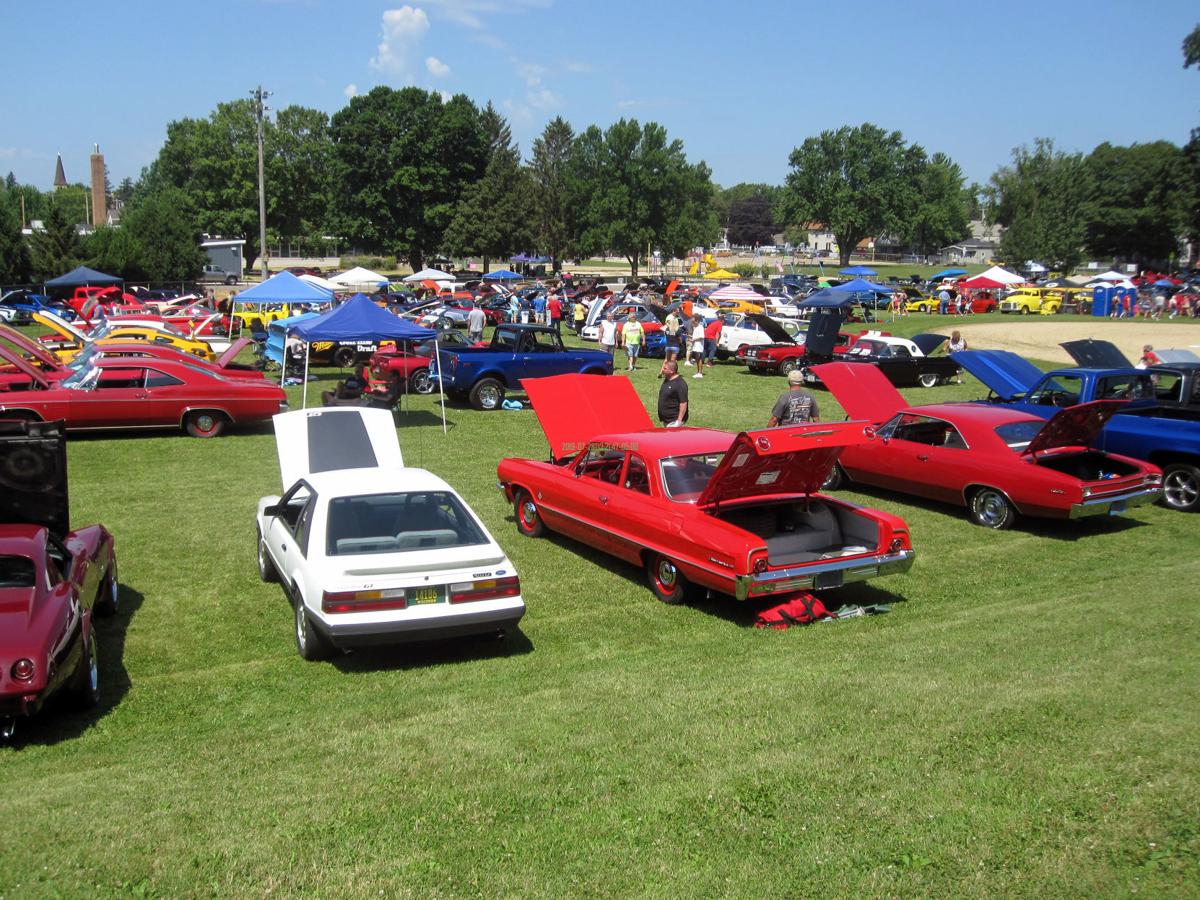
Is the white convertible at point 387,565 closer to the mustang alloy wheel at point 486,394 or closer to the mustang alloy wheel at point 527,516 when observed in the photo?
the mustang alloy wheel at point 527,516

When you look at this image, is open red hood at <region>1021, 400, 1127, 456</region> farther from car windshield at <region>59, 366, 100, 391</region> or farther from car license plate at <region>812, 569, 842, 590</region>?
car windshield at <region>59, 366, 100, 391</region>

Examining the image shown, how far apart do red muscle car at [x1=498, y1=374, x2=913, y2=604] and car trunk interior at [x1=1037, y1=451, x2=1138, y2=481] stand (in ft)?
13.8

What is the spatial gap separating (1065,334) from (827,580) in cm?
3656

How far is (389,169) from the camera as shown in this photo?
79688 millimetres

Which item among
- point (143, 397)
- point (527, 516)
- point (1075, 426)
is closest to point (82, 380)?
point (143, 397)

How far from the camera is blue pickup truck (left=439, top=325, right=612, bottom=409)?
852 inches

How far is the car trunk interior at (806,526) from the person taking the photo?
9336mm

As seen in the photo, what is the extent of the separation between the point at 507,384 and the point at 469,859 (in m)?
17.7

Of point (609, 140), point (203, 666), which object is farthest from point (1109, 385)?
point (609, 140)

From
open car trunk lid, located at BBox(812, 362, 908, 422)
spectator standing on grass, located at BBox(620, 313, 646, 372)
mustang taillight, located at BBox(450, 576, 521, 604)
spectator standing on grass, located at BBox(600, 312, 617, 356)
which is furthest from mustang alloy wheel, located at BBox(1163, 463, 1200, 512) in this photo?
spectator standing on grass, located at BBox(600, 312, 617, 356)

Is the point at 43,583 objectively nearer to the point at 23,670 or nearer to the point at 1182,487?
the point at 23,670

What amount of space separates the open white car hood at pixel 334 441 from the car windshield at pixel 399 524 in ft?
9.83

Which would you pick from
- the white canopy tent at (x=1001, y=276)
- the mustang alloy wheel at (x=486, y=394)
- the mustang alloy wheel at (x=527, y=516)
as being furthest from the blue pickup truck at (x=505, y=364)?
the white canopy tent at (x=1001, y=276)

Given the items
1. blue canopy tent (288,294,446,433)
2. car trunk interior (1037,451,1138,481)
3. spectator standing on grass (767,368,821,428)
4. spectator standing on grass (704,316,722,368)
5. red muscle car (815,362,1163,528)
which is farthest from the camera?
spectator standing on grass (704,316,722,368)
